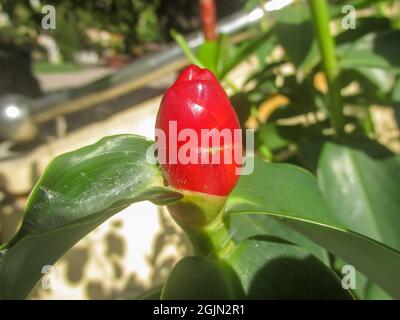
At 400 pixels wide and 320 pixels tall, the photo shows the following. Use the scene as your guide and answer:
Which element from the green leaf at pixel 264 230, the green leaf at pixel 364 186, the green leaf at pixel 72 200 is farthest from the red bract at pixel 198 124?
the green leaf at pixel 364 186

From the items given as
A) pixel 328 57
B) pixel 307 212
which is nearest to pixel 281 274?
pixel 307 212

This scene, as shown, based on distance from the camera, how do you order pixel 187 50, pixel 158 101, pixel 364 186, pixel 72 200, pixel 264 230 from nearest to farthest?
pixel 72 200 → pixel 264 230 → pixel 364 186 → pixel 187 50 → pixel 158 101

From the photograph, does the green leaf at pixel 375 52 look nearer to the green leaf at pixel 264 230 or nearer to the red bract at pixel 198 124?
the green leaf at pixel 264 230

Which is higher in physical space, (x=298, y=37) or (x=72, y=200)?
(x=298, y=37)

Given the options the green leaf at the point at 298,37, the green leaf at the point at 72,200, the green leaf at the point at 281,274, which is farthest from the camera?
the green leaf at the point at 298,37

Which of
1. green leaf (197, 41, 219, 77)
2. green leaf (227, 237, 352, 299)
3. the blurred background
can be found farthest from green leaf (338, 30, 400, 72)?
green leaf (227, 237, 352, 299)
